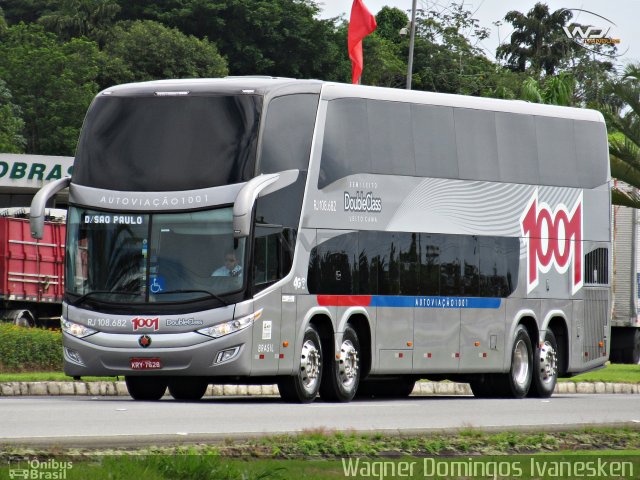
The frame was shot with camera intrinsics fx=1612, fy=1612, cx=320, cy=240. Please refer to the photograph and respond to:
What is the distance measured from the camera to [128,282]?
20.7m

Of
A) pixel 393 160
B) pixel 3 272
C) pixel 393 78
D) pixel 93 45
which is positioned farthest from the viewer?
pixel 393 78

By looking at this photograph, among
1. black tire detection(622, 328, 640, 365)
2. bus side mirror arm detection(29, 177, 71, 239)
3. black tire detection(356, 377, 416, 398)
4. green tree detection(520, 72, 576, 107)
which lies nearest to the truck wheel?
black tire detection(356, 377, 416, 398)

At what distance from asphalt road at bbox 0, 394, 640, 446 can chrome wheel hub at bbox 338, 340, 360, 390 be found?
47cm

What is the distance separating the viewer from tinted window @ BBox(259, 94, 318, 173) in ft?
68.3

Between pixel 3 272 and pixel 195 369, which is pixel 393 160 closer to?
pixel 195 369

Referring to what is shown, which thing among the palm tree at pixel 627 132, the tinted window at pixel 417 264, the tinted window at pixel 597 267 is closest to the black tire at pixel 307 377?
the tinted window at pixel 417 264

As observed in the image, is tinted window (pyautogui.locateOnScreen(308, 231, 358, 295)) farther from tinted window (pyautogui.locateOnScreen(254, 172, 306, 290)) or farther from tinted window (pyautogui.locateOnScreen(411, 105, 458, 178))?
tinted window (pyautogui.locateOnScreen(411, 105, 458, 178))

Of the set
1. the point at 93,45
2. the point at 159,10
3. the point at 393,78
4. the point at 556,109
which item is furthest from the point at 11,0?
the point at 556,109

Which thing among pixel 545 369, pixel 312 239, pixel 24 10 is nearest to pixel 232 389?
pixel 312 239

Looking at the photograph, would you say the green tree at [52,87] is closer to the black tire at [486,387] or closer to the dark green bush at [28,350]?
the dark green bush at [28,350]

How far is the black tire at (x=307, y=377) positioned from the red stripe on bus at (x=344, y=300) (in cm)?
40

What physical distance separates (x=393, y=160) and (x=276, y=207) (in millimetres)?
2791

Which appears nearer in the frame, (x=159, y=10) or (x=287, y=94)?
(x=287, y=94)

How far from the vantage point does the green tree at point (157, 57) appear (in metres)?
75.6
